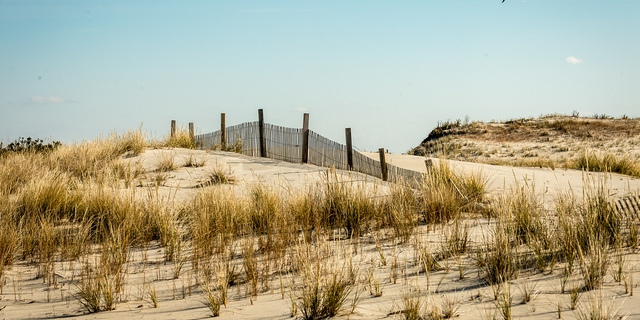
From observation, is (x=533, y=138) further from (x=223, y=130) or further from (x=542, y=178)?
(x=223, y=130)

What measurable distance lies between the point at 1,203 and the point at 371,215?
5.08m

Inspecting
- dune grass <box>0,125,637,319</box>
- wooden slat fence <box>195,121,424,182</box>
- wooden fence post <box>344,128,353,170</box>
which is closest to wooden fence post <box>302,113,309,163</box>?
wooden slat fence <box>195,121,424,182</box>

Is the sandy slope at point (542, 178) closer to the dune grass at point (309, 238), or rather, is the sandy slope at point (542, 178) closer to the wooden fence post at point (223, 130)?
the dune grass at point (309, 238)

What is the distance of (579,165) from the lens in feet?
45.2

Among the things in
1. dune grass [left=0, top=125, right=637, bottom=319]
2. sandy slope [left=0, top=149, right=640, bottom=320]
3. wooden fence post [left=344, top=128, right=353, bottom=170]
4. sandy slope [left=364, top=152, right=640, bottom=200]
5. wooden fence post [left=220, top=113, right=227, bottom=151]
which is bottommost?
sandy slope [left=0, top=149, right=640, bottom=320]

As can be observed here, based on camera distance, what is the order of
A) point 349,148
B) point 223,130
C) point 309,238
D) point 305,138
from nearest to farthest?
point 309,238 → point 349,148 → point 305,138 → point 223,130

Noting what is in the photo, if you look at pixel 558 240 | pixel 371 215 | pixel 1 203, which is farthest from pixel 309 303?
pixel 1 203

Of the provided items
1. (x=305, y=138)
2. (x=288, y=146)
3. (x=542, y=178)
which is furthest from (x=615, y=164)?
(x=288, y=146)

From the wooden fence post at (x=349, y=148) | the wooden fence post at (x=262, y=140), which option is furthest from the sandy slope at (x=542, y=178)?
the wooden fence post at (x=262, y=140)

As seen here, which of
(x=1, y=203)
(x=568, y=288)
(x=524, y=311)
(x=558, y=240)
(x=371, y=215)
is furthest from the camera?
(x=1, y=203)

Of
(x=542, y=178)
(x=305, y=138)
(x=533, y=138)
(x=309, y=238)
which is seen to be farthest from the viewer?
(x=533, y=138)

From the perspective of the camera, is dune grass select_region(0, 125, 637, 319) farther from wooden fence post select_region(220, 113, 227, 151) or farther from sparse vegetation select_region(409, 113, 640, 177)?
sparse vegetation select_region(409, 113, 640, 177)

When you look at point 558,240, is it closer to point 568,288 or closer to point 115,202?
point 568,288

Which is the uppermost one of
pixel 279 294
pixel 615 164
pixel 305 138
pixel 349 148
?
pixel 305 138
